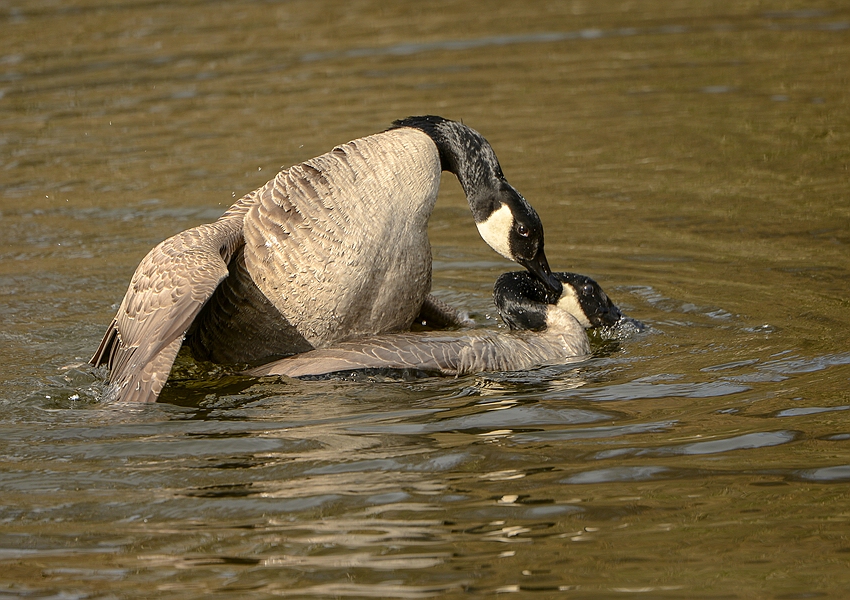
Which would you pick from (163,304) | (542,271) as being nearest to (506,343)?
(542,271)

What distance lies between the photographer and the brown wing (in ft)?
23.3

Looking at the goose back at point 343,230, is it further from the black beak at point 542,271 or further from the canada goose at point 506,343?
the black beak at point 542,271

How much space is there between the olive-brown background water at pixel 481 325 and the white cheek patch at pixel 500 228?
104 cm

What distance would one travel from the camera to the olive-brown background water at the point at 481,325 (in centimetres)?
523

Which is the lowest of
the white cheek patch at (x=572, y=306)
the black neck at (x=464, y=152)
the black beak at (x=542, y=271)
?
the white cheek patch at (x=572, y=306)

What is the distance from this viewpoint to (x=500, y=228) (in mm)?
8398

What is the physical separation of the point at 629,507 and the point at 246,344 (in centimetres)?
354

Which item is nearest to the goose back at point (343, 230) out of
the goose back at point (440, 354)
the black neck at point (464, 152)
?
the black neck at point (464, 152)

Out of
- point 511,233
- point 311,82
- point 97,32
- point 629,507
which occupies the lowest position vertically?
point 629,507

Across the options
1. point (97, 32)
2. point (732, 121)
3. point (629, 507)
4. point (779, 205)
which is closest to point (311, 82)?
point (97, 32)

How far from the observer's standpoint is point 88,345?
9055 mm

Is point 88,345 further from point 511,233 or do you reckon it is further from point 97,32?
point 97,32

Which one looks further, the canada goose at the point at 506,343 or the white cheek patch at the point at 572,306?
the white cheek patch at the point at 572,306

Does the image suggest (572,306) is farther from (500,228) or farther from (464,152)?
(464,152)
